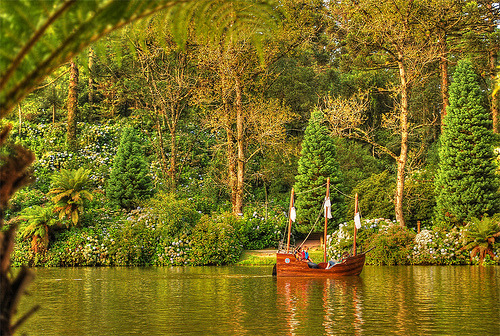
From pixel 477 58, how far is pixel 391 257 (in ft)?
43.7

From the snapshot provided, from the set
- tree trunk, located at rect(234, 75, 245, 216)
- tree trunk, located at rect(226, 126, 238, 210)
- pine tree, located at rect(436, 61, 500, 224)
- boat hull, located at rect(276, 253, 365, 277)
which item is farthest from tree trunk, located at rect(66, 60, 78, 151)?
pine tree, located at rect(436, 61, 500, 224)

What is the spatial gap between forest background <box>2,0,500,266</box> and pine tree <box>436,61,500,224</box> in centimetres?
17

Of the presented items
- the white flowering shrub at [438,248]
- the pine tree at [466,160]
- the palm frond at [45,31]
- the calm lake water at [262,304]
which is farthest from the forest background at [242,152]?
the palm frond at [45,31]

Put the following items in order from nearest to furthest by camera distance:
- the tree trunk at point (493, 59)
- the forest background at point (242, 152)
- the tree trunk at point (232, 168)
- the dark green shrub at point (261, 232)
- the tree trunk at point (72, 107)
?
the forest background at point (242, 152) < the dark green shrub at point (261, 232) < the tree trunk at point (493, 59) < the tree trunk at point (232, 168) < the tree trunk at point (72, 107)

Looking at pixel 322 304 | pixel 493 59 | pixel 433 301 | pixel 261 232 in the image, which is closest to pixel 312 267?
pixel 322 304

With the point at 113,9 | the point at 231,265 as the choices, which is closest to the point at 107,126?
the point at 231,265

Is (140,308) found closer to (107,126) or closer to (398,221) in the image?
(398,221)

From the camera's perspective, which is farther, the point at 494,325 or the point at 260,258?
the point at 260,258

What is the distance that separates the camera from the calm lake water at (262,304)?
10.5 meters

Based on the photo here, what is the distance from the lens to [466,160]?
1050 inches

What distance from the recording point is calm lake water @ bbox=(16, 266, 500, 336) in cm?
1047

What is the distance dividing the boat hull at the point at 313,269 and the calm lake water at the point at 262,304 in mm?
463

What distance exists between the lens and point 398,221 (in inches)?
1080

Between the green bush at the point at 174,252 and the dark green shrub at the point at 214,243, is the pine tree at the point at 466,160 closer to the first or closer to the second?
the dark green shrub at the point at 214,243
